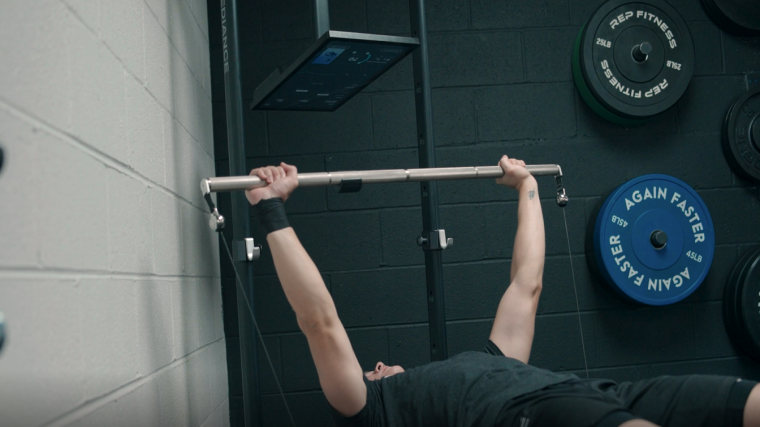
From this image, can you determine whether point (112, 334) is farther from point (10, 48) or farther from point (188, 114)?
point (188, 114)

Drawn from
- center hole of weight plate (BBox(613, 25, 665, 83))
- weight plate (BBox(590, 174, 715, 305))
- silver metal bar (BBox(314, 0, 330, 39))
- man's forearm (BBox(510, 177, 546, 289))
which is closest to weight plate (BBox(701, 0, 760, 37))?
center hole of weight plate (BBox(613, 25, 665, 83))

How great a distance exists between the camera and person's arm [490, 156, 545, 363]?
5.63 ft

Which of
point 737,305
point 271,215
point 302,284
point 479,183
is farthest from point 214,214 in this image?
point 737,305

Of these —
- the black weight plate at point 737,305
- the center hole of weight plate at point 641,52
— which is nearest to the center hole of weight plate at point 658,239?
the black weight plate at point 737,305

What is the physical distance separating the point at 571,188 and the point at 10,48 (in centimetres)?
211

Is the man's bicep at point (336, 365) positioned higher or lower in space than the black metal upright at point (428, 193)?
lower

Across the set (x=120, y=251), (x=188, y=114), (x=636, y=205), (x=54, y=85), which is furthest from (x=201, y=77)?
(x=636, y=205)

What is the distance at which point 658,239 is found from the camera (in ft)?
7.21

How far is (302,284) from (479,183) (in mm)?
1184

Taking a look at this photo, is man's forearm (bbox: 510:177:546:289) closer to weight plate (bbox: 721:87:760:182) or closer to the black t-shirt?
the black t-shirt

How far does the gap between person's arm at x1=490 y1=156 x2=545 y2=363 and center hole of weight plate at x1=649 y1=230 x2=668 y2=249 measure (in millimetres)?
636

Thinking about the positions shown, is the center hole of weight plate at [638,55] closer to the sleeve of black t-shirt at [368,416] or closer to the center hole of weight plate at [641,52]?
the center hole of weight plate at [641,52]

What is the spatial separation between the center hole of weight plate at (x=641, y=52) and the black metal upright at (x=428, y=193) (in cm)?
102

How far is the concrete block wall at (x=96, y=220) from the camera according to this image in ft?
2.29
